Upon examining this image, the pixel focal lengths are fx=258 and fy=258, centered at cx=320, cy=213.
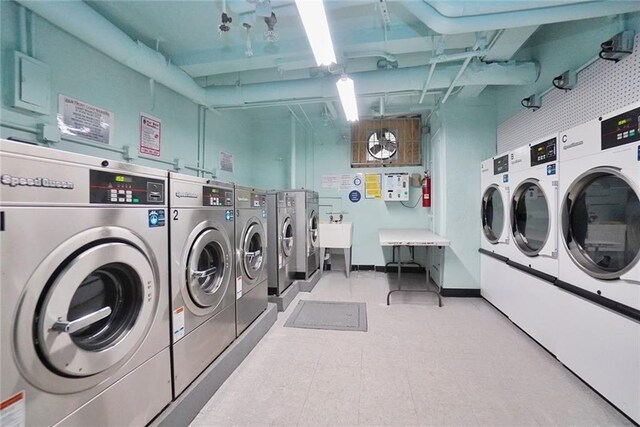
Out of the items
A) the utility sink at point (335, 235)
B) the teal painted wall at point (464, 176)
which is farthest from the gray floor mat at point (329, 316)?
the teal painted wall at point (464, 176)

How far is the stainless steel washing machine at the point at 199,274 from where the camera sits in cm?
146

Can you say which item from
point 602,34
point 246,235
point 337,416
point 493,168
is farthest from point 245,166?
point 602,34

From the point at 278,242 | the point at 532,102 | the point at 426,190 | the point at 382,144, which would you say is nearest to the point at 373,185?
the point at 382,144

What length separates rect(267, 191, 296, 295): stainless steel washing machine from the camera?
329 cm

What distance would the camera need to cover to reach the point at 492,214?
11.1 ft

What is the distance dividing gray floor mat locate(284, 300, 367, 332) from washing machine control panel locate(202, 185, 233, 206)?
158 centimetres

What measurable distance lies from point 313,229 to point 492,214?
2596 millimetres

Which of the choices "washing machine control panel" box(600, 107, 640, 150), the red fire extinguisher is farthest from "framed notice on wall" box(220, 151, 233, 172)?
"washing machine control panel" box(600, 107, 640, 150)

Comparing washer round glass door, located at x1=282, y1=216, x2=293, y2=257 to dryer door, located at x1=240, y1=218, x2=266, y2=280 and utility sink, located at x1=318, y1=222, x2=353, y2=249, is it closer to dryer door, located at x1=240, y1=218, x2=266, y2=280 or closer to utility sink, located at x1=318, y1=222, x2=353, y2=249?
dryer door, located at x1=240, y1=218, x2=266, y2=280

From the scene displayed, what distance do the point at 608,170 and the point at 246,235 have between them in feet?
8.51

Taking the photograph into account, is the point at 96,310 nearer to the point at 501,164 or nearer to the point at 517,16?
the point at 517,16

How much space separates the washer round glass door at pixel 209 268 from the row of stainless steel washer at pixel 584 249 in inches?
99.4

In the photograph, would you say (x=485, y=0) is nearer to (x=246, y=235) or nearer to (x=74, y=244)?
(x=246, y=235)

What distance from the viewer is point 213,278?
1.89 metres
